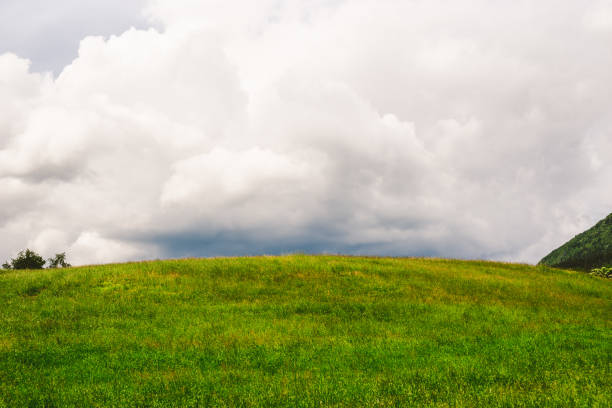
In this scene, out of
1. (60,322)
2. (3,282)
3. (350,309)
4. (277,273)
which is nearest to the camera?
(60,322)

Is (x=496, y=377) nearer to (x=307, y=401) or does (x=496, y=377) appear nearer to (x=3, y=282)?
(x=307, y=401)

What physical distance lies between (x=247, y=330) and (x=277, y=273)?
13.9m

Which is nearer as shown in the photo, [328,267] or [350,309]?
[350,309]

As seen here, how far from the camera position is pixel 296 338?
53.6ft

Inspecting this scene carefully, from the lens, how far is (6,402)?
1019cm

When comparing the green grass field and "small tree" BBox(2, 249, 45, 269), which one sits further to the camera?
"small tree" BBox(2, 249, 45, 269)

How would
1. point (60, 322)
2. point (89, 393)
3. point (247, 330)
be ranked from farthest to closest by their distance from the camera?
point (60, 322) → point (247, 330) → point (89, 393)

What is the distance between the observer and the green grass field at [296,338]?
10.3 metres

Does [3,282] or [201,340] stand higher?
[3,282]

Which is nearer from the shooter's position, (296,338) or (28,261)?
(296,338)

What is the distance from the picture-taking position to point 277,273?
31609 millimetres

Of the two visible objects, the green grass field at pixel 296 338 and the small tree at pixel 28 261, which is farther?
the small tree at pixel 28 261

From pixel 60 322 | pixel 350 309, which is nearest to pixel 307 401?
pixel 350 309

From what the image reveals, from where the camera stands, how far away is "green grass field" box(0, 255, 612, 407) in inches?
406
